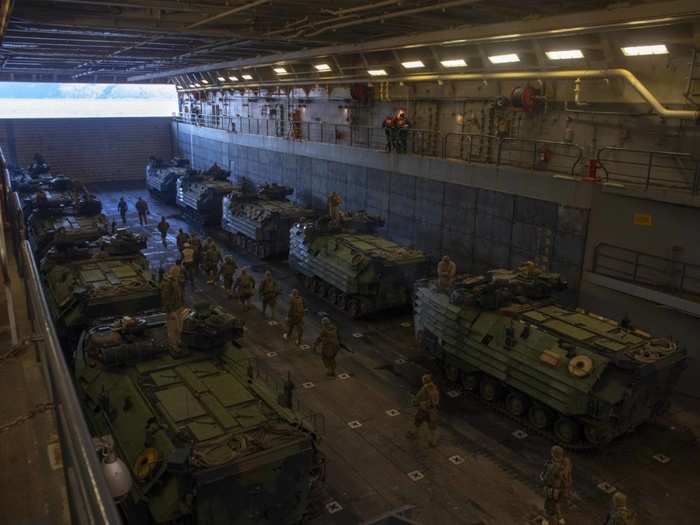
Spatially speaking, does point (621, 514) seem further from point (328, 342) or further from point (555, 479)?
point (328, 342)

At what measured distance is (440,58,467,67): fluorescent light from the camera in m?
19.5

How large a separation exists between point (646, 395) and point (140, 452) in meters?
8.54

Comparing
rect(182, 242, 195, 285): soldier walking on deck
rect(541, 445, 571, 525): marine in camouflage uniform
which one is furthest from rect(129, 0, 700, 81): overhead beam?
rect(182, 242, 195, 285): soldier walking on deck

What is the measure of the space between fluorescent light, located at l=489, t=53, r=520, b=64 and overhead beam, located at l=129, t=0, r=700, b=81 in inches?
26.5

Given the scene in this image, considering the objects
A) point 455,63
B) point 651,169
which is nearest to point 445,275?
point 651,169

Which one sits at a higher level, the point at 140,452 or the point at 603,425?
the point at 140,452

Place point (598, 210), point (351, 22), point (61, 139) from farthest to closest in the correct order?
point (61, 139) < point (351, 22) < point (598, 210)

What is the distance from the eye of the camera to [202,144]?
40875 mm

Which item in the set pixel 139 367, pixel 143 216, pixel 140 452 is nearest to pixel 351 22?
pixel 139 367

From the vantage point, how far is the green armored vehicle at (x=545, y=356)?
1059cm

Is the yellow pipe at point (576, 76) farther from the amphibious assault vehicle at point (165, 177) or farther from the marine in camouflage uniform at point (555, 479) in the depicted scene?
the amphibious assault vehicle at point (165, 177)

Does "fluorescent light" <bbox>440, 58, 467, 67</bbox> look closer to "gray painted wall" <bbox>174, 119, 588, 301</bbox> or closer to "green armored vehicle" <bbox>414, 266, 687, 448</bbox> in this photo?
"gray painted wall" <bbox>174, 119, 588, 301</bbox>

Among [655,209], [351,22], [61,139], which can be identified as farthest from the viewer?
[61,139]

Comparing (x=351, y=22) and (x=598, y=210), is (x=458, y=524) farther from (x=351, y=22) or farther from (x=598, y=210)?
(x=351, y=22)
